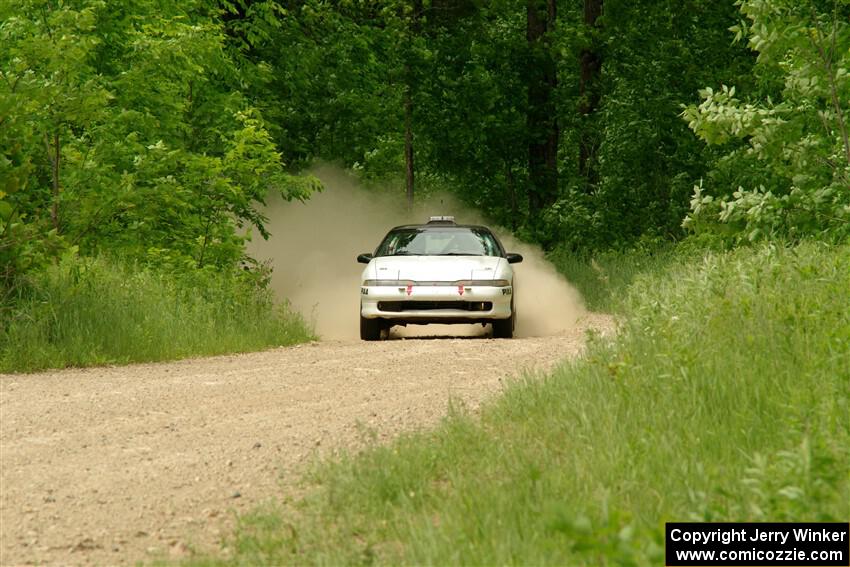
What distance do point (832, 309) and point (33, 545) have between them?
223 inches

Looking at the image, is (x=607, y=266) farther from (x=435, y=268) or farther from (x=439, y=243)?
(x=435, y=268)

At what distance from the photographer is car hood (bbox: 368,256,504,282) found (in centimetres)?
1673

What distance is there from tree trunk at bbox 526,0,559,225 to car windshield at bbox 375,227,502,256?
14081 mm

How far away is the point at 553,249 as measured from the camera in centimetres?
3061

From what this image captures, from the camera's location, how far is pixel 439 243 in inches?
728

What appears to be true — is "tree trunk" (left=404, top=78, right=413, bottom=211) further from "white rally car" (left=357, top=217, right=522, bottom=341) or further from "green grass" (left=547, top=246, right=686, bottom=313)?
"white rally car" (left=357, top=217, right=522, bottom=341)

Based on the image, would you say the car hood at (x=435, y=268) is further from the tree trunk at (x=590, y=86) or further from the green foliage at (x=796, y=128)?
the tree trunk at (x=590, y=86)

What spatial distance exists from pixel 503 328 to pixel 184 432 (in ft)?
28.4

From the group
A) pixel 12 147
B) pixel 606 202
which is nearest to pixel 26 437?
pixel 12 147

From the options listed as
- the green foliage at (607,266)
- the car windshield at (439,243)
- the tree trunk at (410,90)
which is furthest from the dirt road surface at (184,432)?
the tree trunk at (410,90)

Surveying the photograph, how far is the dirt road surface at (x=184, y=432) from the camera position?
653 cm

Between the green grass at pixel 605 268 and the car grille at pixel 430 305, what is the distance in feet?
17.9

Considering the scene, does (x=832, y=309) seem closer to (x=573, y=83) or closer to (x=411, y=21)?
(x=411, y=21)

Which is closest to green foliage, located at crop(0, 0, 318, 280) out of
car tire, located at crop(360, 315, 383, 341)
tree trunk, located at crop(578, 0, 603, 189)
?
car tire, located at crop(360, 315, 383, 341)
